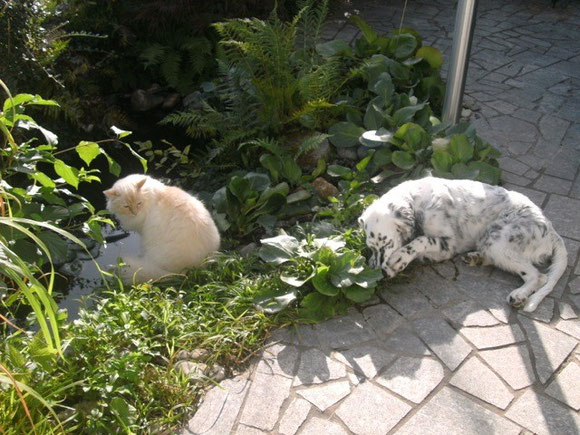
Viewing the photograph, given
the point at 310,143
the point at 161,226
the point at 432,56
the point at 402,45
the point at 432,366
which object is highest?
the point at 402,45

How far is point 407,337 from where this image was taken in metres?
3.85

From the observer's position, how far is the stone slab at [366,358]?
361cm

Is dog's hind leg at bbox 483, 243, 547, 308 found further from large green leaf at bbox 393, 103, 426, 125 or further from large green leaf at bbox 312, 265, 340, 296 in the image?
large green leaf at bbox 393, 103, 426, 125

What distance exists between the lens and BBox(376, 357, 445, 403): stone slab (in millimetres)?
3461

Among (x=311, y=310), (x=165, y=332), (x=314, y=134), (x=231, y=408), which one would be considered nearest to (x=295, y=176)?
(x=314, y=134)

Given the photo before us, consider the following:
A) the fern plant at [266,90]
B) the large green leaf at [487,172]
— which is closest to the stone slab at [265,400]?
the large green leaf at [487,172]

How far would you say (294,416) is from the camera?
332 centimetres

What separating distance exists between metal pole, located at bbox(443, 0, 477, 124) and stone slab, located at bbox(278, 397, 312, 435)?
3.38 metres

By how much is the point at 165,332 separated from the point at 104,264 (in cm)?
147

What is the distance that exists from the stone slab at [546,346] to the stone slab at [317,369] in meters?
1.20

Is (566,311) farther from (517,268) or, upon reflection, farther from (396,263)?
(396,263)

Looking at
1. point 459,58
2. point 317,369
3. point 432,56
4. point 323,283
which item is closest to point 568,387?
point 317,369

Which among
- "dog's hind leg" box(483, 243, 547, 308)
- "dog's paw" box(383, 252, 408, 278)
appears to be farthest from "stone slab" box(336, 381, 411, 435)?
"dog's hind leg" box(483, 243, 547, 308)

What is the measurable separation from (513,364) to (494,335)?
26 cm
